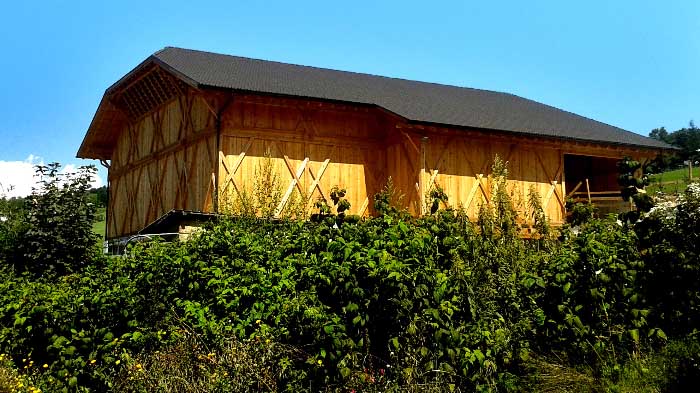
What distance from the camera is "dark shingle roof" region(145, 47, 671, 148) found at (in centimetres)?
1816

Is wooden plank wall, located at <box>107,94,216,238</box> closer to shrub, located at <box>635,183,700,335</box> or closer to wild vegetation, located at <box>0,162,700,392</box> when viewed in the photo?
wild vegetation, located at <box>0,162,700,392</box>

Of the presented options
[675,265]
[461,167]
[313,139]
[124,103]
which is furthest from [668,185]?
[124,103]

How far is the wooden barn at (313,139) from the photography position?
17609mm

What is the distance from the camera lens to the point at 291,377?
6293 mm

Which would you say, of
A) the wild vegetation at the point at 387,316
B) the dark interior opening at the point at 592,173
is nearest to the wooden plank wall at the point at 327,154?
the dark interior opening at the point at 592,173

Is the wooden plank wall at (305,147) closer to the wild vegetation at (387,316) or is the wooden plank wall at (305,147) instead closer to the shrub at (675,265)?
the wild vegetation at (387,316)

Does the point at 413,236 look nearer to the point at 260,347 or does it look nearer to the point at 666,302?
the point at 260,347

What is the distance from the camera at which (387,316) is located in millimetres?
6359

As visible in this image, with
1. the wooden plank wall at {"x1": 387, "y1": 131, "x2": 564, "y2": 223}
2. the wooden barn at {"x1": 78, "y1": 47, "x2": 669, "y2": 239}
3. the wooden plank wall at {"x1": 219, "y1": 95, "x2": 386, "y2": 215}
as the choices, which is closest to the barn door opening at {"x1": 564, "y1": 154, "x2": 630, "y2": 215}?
the wooden barn at {"x1": 78, "y1": 47, "x2": 669, "y2": 239}

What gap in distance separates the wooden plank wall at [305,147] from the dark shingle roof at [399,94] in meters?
0.51

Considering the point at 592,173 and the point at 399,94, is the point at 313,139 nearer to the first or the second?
the point at 399,94

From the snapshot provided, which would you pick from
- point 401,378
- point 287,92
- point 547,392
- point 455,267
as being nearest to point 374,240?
point 455,267

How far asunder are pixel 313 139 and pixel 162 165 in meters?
5.44

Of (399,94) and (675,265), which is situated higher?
(399,94)
